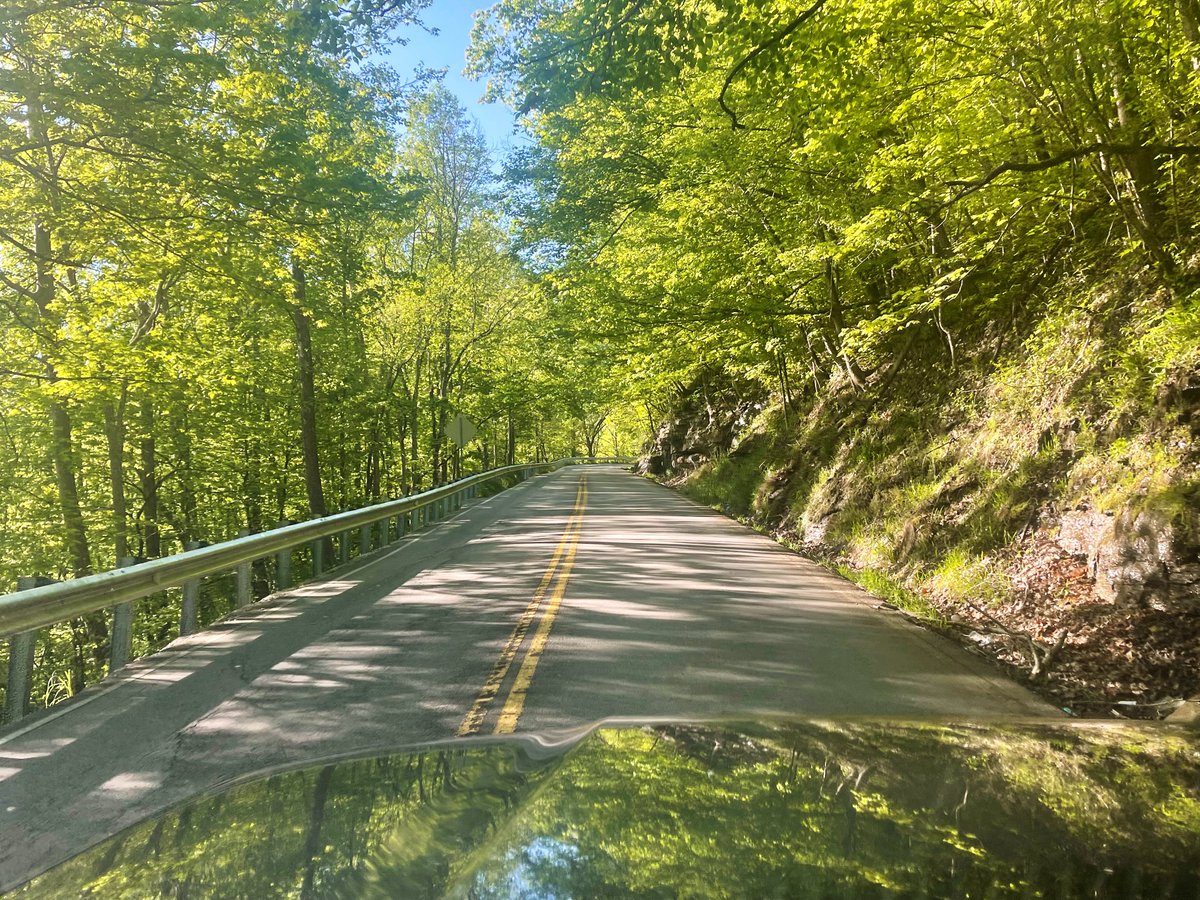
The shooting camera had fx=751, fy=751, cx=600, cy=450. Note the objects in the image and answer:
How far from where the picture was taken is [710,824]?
7.04ft

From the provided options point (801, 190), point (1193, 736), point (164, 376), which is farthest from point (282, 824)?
point (164, 376)

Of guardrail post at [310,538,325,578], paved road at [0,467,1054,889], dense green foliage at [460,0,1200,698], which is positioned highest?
dense green foliage at [460,0,1200,698]

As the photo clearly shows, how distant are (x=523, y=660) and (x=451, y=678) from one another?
2.21ft

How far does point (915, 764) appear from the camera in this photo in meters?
2.61

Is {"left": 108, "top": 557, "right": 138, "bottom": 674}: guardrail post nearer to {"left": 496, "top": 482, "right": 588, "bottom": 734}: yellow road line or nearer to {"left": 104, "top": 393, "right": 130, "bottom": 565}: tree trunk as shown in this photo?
{"left": 496, "top": 482, "right": 588, "bottom": 734}: yellow road line

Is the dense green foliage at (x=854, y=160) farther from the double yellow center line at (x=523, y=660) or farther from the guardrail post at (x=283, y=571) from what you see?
the guardrail post at (x=283, y=571)

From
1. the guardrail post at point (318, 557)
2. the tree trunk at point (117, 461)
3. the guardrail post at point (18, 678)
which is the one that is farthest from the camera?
the tree trunk at point (117, 461)

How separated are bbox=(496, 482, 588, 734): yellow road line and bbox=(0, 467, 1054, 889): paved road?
3 cm

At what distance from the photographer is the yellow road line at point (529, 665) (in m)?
4.68

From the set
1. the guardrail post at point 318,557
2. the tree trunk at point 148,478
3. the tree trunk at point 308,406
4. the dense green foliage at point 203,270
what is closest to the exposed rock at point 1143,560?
the dense green foliage at point 203,270

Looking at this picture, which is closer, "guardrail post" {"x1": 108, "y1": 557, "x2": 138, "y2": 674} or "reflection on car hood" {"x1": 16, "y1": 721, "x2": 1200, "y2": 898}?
"reflection on car hood" {"x1": 16, "y1": 721, "x2": 1200, "y2": 898}

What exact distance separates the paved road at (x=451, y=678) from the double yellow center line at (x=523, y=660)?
3 cm

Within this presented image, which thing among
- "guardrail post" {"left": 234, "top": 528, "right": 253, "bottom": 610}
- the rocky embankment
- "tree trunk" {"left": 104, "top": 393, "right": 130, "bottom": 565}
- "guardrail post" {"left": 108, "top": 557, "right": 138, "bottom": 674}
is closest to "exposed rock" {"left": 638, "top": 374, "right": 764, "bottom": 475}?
the rocky embankment

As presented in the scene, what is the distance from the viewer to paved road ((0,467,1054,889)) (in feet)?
13.6
